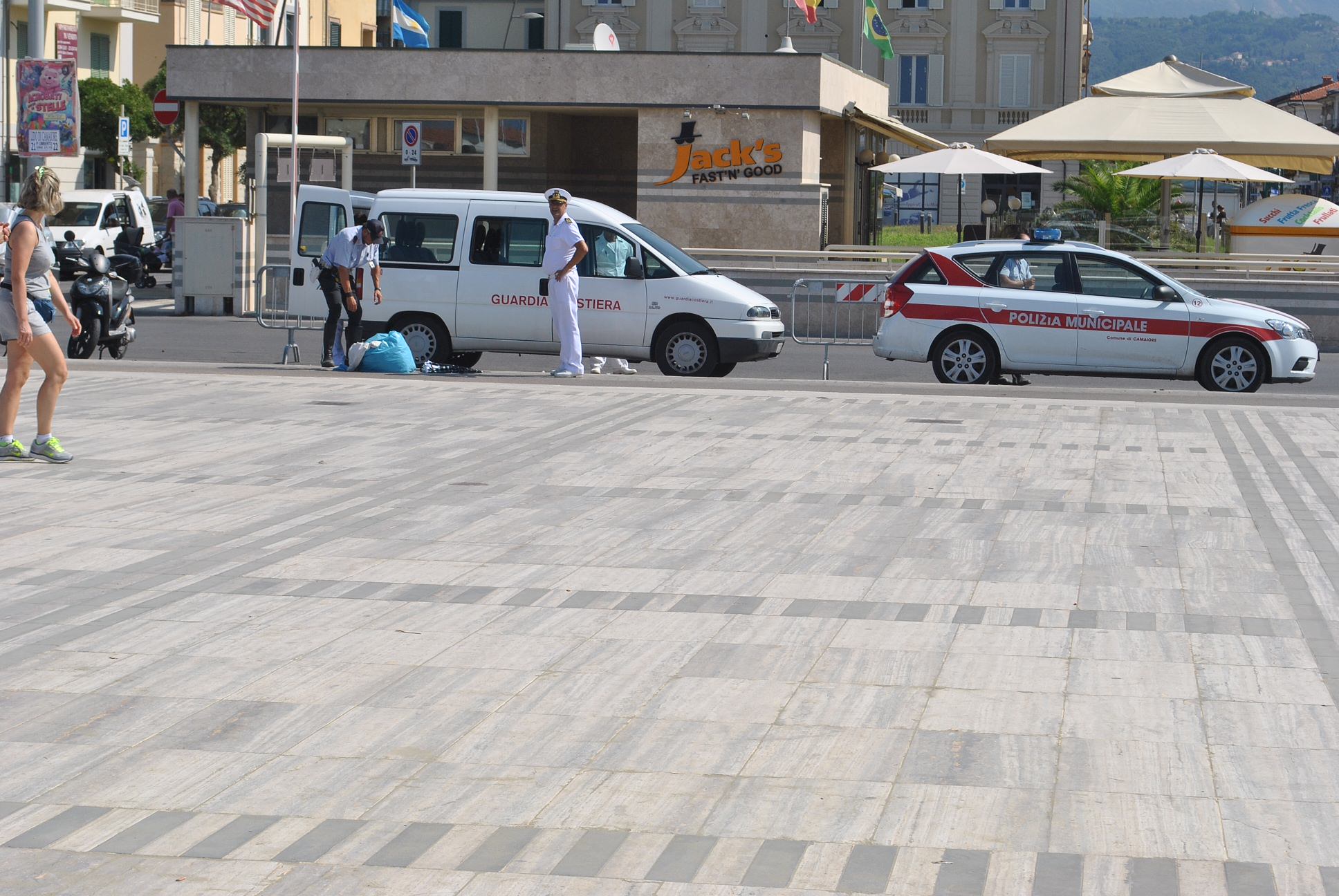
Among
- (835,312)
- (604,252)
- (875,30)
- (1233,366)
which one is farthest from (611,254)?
(875,30)

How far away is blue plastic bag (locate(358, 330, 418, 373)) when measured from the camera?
16.6m

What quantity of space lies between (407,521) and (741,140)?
23911 millimetres

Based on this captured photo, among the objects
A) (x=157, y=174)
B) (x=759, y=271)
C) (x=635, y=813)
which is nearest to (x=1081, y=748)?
(x=635, y=813)

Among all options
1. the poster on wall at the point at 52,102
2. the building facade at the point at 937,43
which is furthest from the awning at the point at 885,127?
the building facade at the point at 937,43

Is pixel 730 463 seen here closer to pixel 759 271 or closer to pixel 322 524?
pixel 322 524

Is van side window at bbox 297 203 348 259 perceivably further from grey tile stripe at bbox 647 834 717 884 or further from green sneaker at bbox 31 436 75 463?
grey tile stripe at bbox 647 834 717 884

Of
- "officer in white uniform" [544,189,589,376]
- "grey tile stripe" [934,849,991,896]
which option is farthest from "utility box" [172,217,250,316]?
"grey tile stripe" [934,849,991,896]

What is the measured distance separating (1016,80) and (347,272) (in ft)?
173

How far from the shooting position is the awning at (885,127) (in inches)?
1335

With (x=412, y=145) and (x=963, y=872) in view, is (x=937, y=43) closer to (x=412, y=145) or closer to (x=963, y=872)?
(x=412, y=145)

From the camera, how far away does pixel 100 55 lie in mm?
63344

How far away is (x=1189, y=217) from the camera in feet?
122

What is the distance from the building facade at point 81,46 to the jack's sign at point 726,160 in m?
28.8

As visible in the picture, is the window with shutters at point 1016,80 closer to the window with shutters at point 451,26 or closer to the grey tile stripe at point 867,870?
the window with shutters at point 451,26
